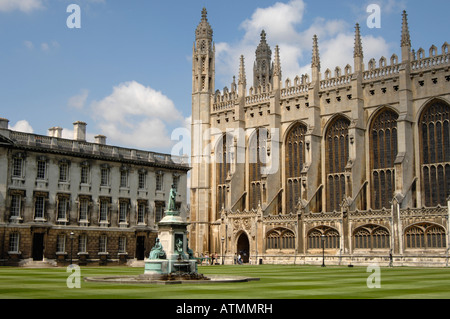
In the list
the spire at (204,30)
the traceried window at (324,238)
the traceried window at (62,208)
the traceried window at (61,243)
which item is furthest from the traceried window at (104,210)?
the spire at (204,30)

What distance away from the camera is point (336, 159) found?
63375 mm

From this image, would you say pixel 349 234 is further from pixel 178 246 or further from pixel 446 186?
pixel 178 246

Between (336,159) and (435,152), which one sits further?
(336,159)

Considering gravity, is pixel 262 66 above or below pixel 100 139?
above

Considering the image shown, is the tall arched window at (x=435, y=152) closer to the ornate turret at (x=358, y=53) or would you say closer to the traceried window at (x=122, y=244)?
the ornate turret at (x=358, y=53)

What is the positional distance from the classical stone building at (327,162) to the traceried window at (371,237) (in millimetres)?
92

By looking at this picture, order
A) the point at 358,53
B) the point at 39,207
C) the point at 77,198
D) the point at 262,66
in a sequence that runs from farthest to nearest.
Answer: the point at 262,66 → the point at 358,53 → the point at 77,198 → the point at 39,207

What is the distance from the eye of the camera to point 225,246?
2677 inches

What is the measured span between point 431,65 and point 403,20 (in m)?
5.21

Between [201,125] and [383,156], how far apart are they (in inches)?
1003

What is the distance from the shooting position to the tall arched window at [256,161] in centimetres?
7069

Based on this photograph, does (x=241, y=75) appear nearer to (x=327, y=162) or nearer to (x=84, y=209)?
(x=327, y=162)

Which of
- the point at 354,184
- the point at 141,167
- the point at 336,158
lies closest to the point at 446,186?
the point at 354,184

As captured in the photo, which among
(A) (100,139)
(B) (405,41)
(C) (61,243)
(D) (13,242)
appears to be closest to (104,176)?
(A) (100,139)
